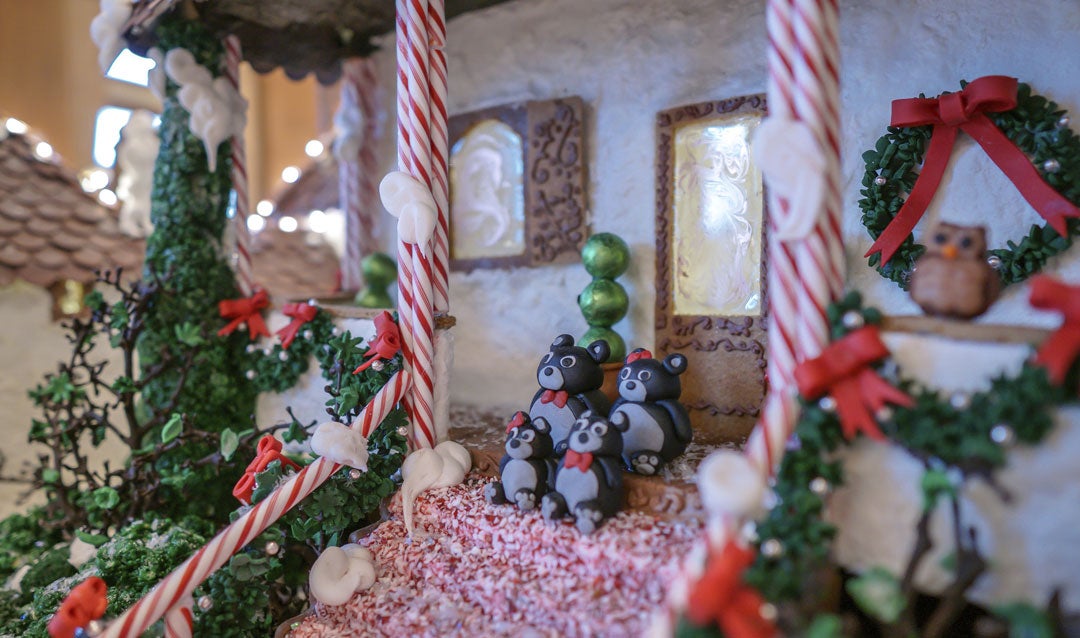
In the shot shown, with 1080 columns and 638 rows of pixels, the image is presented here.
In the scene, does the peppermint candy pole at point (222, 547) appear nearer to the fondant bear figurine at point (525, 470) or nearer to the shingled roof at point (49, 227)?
the fondant bear figurine at point (525, 470)

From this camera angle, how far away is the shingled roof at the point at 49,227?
5.12 m

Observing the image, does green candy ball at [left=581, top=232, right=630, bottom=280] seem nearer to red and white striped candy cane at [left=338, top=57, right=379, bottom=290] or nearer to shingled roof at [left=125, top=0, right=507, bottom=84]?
shingled roof at [left=125, top=0, right=507, bottom=84]

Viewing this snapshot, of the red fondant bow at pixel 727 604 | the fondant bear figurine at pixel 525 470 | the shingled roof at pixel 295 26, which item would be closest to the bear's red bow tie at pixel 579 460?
the fondant bear figurine at pixel 525 470

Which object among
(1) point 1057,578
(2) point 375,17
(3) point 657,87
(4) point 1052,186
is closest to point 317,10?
(2) point 375,17

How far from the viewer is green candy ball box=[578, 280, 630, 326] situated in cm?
383

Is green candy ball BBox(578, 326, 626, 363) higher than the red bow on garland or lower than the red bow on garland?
higher

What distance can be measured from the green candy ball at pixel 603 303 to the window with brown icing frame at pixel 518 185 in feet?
1.81

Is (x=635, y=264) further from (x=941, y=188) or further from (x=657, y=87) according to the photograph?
(x=941, y=188)

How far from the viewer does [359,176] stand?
558 cm

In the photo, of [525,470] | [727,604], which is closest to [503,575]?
[525,470]

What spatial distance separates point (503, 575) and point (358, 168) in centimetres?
371

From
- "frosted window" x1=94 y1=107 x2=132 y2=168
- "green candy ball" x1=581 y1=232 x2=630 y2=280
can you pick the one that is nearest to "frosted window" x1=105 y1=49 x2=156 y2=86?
"frosted window" x1=94 y1=107 x2=132 y2=168

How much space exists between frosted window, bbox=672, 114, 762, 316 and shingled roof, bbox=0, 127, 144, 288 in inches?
166

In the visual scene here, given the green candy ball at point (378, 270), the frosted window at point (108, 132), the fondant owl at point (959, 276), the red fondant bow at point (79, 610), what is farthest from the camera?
the frosted window at point (108, 132)
